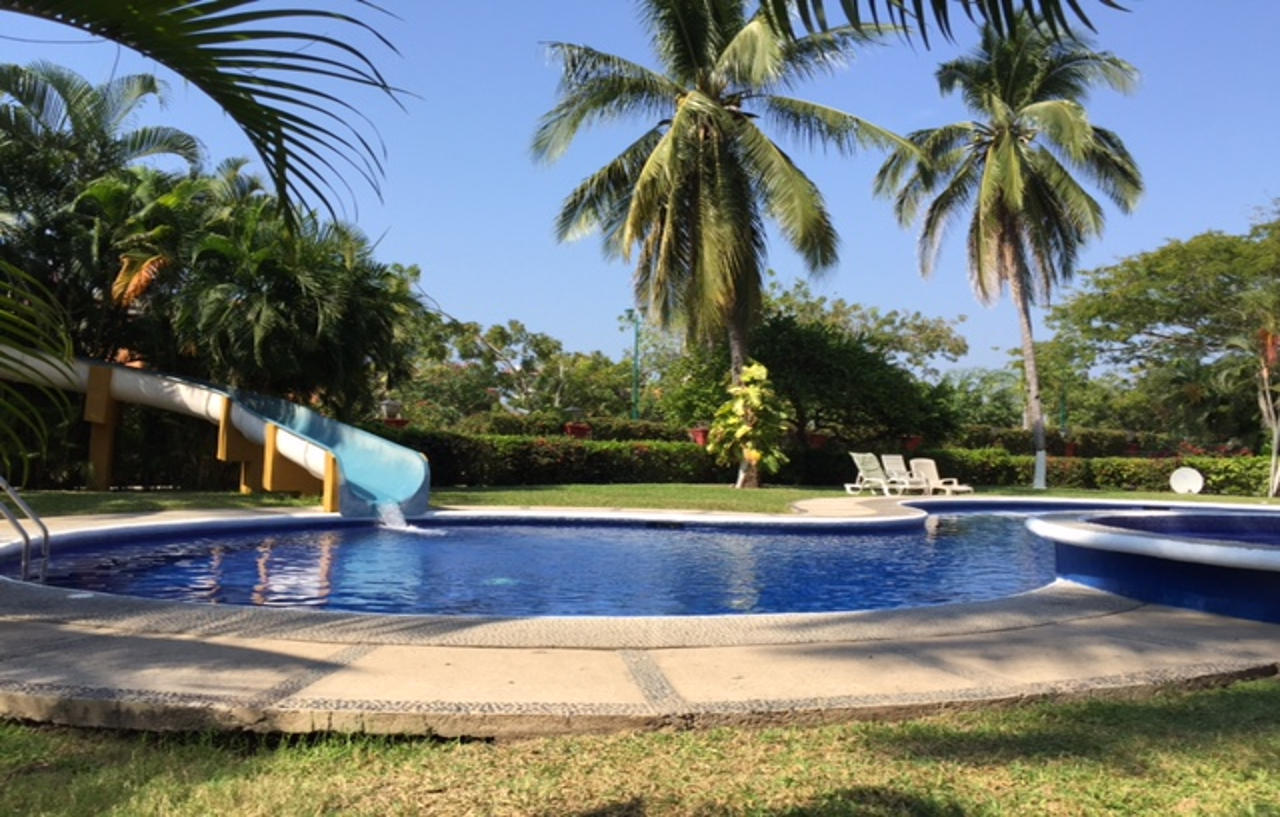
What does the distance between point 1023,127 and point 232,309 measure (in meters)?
19.8

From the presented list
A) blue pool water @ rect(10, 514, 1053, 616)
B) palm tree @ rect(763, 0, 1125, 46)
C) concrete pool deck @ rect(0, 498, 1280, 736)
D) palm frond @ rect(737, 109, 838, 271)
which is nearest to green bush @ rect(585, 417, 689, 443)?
palm frond @ rect(737, 109, 838, 271)

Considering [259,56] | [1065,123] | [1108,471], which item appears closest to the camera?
[259,56]

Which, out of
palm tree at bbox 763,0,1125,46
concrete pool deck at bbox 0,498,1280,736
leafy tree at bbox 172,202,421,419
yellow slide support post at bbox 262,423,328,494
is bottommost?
concrete pool deck at bbox 0,498,1280,736

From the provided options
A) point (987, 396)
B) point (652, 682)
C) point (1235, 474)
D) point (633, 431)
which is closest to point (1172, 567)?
point (652, 682)

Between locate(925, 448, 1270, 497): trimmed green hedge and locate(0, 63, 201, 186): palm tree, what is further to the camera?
locate(925, 448, 1270, 497): trimmed green hedge

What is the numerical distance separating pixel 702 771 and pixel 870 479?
1707 cm

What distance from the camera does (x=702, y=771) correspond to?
2.90 metres

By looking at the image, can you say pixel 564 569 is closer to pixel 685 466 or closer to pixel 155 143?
pixel 685 466

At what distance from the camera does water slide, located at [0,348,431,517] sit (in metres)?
13.5

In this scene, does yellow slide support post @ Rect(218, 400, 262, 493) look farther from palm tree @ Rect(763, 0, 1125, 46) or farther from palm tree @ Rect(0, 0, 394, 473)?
palm tree @ Rect(763, 0, 1125, 46)

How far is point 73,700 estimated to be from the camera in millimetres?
3318


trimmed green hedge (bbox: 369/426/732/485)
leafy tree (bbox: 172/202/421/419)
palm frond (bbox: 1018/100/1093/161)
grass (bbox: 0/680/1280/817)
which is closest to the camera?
grass (bbox: 0/680/1280/817)

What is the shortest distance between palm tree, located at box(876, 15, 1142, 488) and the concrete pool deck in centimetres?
1931

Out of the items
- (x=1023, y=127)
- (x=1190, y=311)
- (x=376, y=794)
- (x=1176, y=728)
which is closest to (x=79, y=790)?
(x=376, y=794)
